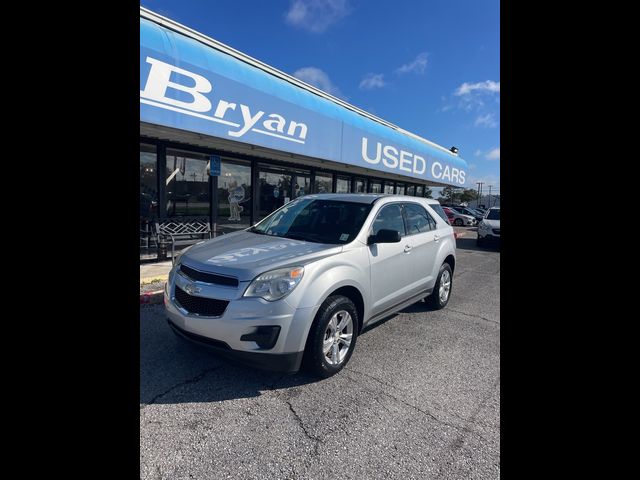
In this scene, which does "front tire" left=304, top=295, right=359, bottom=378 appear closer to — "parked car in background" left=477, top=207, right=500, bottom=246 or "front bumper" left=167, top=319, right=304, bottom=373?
"front bumper" left=167, top=319, right=304, bottom=373

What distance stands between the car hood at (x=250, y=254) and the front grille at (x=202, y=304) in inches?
9.8

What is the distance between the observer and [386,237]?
3.62 meters

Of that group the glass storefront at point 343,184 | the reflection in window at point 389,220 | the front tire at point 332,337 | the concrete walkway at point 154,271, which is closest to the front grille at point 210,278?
the front tire at point 332,337

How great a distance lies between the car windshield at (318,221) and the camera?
3818 millimetres

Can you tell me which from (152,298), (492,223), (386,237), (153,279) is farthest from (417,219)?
(492,223)

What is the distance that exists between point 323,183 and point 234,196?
503cm

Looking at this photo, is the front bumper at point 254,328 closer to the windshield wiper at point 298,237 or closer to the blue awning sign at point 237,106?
the windshield wiper at point 298,237

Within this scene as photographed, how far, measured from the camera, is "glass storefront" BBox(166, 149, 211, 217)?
966 centimetres

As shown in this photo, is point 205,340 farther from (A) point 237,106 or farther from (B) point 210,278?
(A) point 237,106
